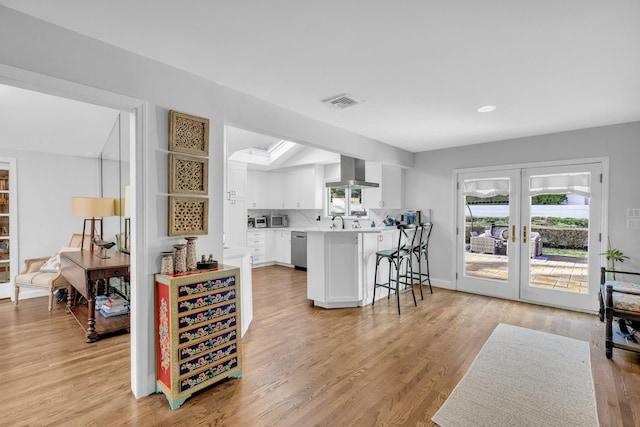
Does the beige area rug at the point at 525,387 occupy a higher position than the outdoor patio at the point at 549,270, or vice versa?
the outdoor patio at the point at 549,270

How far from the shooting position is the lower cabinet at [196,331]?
2.17 m

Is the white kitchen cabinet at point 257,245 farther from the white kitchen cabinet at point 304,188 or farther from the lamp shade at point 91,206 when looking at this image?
the lamp shade at point 91,206

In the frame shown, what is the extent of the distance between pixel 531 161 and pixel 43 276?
22.6 feet

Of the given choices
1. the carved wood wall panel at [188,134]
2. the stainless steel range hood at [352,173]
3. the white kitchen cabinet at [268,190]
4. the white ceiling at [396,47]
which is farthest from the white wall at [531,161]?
the carved wood wall panel at [188,134]

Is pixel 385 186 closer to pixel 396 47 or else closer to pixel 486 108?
pixel 486 108

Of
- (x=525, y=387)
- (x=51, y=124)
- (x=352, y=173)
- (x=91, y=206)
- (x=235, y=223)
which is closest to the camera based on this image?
(x=525, y=387)

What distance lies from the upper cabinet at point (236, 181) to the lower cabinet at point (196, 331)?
424cm

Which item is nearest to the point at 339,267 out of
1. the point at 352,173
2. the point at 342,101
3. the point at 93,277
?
the point at 352,173

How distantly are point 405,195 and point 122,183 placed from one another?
4406 millimetres

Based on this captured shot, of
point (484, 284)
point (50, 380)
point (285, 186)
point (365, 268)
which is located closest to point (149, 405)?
point (50, 380)

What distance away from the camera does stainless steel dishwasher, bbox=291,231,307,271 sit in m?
6.89

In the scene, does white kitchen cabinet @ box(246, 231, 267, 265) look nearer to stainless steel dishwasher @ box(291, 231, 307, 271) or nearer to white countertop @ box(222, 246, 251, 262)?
stainless steel dishwasher @ box(291, 231, 307, 271)

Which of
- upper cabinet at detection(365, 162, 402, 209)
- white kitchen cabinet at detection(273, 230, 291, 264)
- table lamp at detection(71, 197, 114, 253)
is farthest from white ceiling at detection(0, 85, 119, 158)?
upper cabinet at detection(365, 162, 402, 209)

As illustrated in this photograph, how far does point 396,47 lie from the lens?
7.14ft
